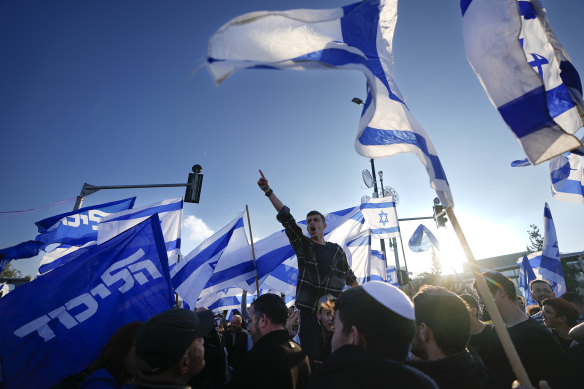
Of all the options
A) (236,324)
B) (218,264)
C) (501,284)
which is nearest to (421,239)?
(236,324)

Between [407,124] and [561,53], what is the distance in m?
1.84

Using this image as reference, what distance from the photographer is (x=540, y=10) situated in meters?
2.98

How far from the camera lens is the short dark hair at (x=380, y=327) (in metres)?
1.60

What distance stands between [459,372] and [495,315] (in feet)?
1.39

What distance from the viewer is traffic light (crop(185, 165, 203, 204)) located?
1041cm

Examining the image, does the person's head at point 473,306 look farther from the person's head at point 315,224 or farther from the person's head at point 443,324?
the person's head at point 315,224

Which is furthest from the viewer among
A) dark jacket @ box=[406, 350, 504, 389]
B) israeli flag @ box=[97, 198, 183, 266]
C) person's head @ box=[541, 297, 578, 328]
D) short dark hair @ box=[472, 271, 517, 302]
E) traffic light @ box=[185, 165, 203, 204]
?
traffic light @ box=[185, 165, 203, 204]

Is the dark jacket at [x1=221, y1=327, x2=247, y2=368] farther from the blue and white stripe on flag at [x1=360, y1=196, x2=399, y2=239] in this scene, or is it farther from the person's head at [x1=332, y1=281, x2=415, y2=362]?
the person's head at [x1=332, y1=281, x2=415, y2=362]

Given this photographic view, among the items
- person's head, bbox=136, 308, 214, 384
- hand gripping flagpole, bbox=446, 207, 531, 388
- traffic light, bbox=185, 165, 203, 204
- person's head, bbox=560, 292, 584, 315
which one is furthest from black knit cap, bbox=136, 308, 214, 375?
traffic light, bbox=185, 165, 203, 204

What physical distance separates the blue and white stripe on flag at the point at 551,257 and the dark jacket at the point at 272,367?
8.07m

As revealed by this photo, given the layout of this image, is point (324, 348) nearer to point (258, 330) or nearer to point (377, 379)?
point (258, 330)

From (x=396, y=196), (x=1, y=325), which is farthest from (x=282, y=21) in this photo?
(x=396, y=196)

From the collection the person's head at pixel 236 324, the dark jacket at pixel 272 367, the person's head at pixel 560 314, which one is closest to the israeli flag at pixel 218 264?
the person's head at pixel 236 324

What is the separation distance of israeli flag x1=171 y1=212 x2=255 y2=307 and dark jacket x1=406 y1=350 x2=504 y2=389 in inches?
206
